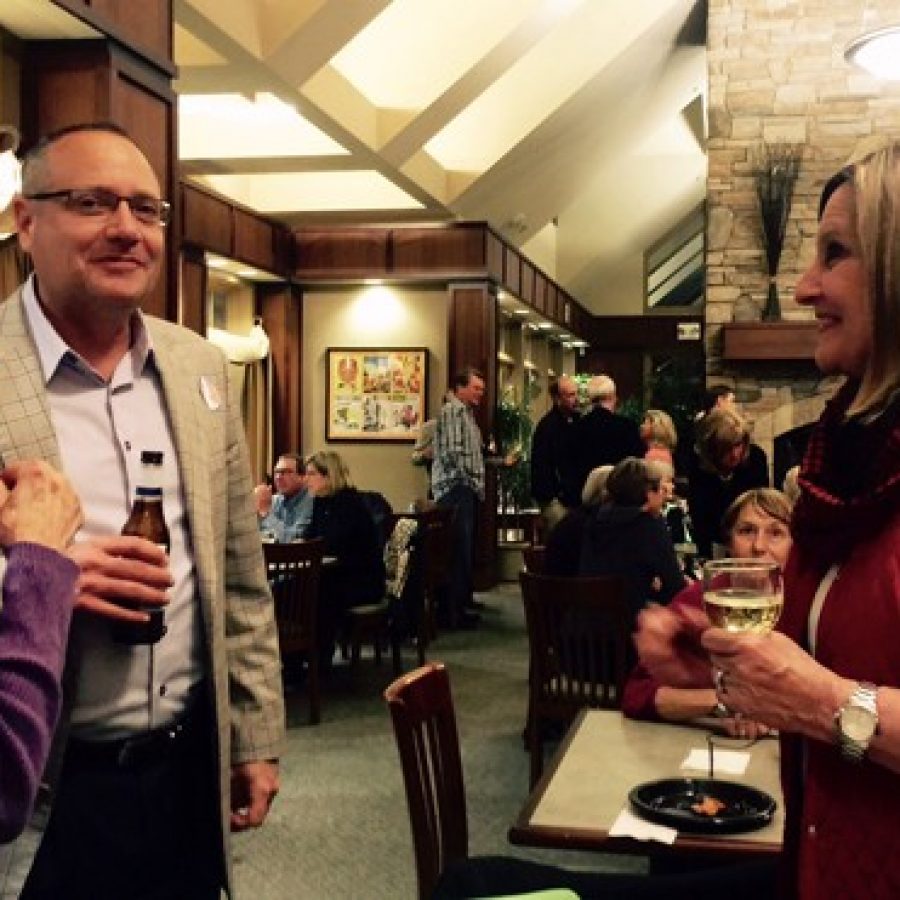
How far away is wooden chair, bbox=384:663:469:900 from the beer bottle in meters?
0.73

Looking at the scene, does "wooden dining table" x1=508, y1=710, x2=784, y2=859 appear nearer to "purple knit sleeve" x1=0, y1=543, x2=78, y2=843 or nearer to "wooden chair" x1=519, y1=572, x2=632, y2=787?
"purple knit sleeve" x1=0, y1=543, x2=78, y2=843

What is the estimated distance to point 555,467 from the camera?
26.3 ft

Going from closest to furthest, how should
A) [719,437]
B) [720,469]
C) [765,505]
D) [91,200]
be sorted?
[91,200] → [765,505] → [719,437] → [720,469]

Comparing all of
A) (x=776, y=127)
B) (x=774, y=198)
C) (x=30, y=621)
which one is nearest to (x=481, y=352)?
(x=774, y=198)

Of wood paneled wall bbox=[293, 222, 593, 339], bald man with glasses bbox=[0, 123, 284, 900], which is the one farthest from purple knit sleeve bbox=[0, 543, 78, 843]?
wood paneled wall bbox=[293, 222, 593, 339]

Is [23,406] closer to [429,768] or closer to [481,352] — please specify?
[429,768]

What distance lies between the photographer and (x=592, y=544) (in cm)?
482

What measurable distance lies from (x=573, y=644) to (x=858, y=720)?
10.8 ft

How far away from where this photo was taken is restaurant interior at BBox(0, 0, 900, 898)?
202 inches

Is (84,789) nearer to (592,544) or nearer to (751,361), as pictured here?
(592,544)

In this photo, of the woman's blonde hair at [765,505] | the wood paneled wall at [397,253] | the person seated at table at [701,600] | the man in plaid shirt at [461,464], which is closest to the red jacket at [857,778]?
the person seated at table at [701,600]

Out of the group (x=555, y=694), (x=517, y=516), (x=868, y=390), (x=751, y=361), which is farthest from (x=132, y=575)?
→ (x=517, y=516)

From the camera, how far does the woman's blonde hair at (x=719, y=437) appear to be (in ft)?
18.0

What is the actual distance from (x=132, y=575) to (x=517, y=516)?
388 inches
